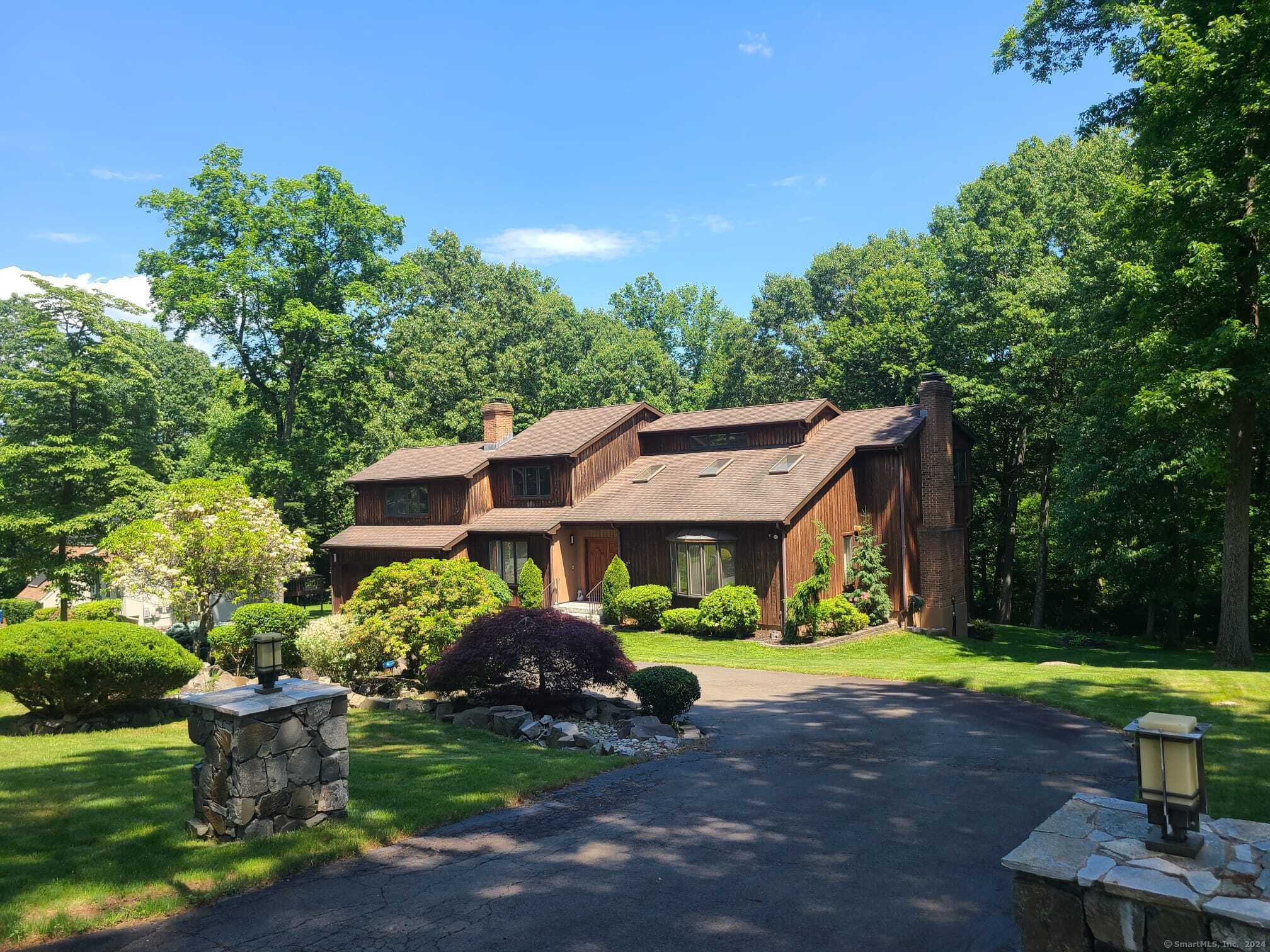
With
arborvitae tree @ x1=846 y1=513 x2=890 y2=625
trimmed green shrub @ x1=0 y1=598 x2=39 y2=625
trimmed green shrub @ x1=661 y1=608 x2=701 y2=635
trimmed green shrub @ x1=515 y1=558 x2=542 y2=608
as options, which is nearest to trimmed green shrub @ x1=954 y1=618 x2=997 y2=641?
arborvitae tree @ x1=846 y1=513 x2=890 y2=625

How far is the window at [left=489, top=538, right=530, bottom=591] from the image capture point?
30.9 meters

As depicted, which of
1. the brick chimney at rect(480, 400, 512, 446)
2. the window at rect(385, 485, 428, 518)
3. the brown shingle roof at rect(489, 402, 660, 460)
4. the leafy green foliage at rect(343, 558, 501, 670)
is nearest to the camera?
the leafy green foliage at rect(343, 558, 501, 670)

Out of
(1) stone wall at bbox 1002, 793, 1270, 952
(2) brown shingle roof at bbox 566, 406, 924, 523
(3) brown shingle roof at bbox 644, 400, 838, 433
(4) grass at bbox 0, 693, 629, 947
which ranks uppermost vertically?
(3) brown shingle roof at bbox 644, 400, 838, 433

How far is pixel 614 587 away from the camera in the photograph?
89.2ft

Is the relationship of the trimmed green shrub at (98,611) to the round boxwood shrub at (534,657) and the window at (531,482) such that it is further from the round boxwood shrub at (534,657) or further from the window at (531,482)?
the window at (531,482)

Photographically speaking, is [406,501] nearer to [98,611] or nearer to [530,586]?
[530,586]

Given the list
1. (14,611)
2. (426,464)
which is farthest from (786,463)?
(14,611)

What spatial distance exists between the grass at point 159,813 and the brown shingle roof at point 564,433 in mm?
19638

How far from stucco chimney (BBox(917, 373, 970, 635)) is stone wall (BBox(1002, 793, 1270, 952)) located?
842 inches

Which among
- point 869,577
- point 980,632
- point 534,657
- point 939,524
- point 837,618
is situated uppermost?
point 939,524

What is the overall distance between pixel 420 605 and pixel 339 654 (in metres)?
2.11

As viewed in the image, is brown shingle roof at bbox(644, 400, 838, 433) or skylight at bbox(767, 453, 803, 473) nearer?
skylight at bbox(767, 453, 803, 473)

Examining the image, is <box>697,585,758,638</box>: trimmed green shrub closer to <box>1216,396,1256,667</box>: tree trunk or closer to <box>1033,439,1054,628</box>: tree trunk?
<box>1216,396,1256,667</box>: tree trunk

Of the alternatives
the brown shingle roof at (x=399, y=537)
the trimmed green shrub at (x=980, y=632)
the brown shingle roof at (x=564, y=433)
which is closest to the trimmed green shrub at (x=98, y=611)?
the brown shingle roof at (x=399, y=537)
